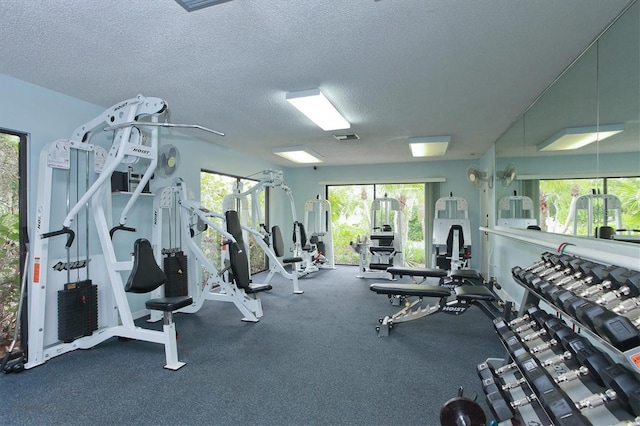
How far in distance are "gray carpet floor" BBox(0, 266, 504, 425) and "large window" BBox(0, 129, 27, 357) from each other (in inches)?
22.8

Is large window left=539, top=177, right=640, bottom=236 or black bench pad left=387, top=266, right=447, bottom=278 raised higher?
large window left=539, top=177, right=640, bottom=236

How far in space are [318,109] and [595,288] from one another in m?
2.51

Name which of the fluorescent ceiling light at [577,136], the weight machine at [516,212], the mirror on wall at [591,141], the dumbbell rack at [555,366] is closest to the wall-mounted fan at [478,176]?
the weight machine at [516,212]

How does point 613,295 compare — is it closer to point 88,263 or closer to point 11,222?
point 88,263

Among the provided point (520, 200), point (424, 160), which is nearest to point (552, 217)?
point (520, 200)

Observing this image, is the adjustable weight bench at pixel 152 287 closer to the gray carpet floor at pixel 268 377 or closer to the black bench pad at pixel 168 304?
the black bench pad at pixel 168 304

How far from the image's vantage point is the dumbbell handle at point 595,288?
1.33 metres

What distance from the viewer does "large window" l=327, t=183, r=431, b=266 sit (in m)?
6.67

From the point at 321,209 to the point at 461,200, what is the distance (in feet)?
8.90

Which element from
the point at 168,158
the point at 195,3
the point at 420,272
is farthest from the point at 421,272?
the point at 195,3

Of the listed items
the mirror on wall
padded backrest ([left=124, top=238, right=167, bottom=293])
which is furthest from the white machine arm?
the mirror on wall

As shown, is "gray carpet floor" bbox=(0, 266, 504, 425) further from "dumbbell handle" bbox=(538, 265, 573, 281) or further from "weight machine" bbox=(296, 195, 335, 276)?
"weight machine" bbox=(296, 195, 335, 276)

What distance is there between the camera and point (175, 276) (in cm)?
360

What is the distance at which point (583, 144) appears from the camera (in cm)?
221
